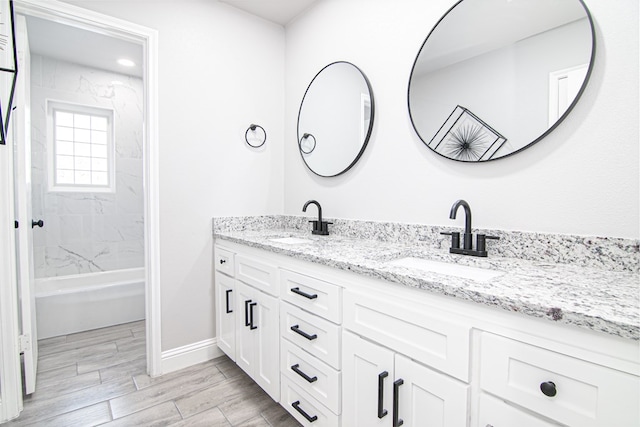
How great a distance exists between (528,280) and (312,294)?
775 millimetres

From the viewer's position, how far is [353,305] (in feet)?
3.80

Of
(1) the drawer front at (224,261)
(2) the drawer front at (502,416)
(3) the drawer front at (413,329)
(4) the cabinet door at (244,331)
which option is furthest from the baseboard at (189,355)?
(2) the drawer front at (502,416)

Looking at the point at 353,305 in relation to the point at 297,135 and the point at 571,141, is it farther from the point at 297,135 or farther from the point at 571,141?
the point at 297,135

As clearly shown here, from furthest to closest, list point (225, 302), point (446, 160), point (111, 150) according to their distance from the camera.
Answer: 1. point (111, 150)
2. point (225, 302)
3. point (446, 160)

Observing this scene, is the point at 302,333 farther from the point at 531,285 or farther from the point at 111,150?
the point at 111,150

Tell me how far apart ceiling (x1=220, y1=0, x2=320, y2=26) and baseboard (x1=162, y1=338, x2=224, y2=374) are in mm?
2385

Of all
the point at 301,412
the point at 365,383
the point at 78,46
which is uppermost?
the point at 78,46

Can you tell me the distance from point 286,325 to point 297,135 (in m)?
1.46

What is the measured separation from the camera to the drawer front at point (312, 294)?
4.03 ft

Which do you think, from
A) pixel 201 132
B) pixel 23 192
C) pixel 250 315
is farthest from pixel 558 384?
pixel 23 192

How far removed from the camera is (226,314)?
205 centimetres

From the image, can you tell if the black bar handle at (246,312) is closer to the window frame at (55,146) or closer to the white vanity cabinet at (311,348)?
the white vanity cabinet at (311,348)

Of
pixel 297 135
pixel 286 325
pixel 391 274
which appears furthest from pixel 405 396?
pixel 297 135

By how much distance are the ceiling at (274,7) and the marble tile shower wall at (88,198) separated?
1929 millimetres
